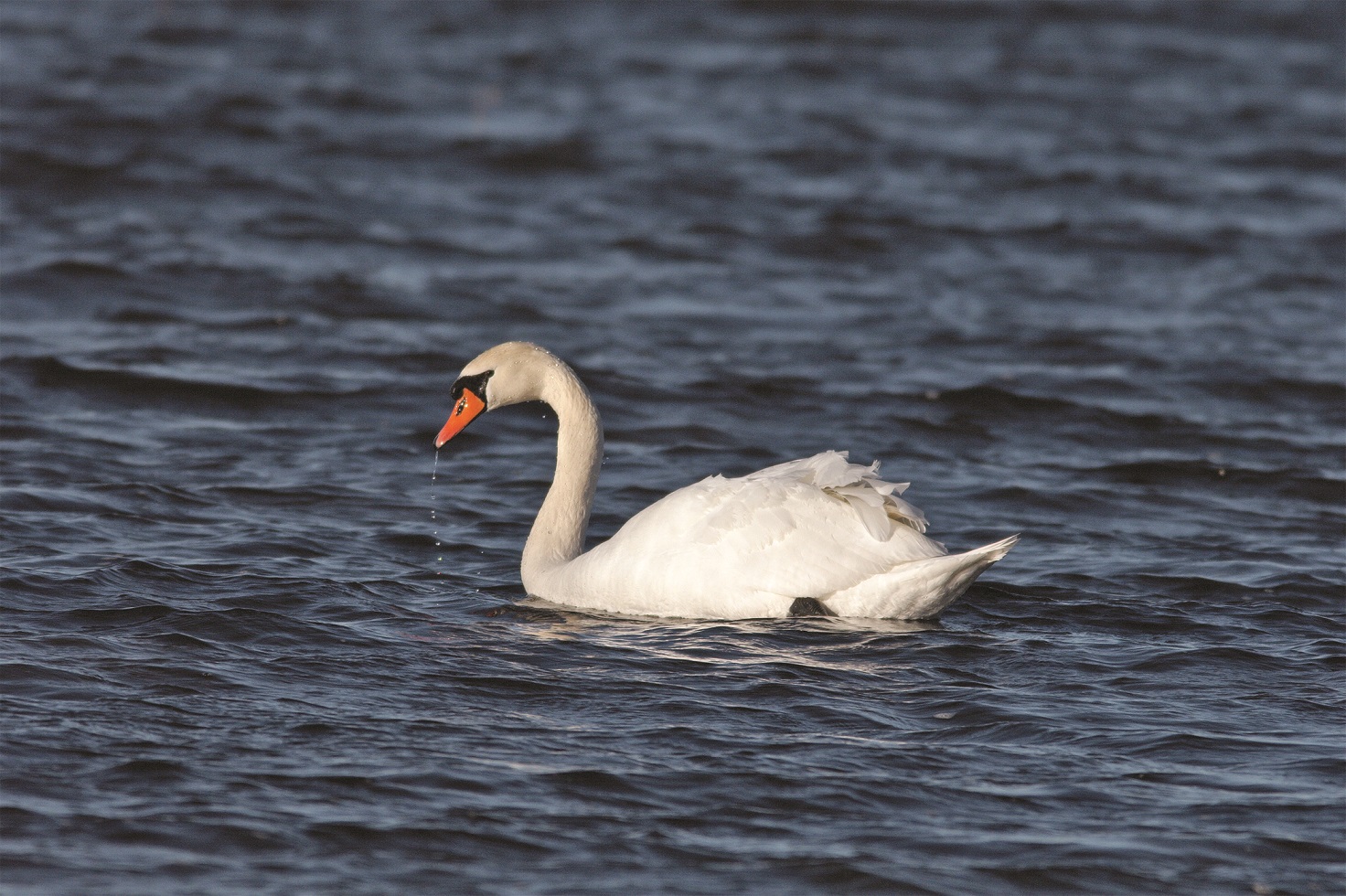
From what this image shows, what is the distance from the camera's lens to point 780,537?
27.2 ft

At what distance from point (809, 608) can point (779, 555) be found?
0.28 m

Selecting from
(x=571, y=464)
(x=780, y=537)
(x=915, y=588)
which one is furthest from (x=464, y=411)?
(x=915, y=588)

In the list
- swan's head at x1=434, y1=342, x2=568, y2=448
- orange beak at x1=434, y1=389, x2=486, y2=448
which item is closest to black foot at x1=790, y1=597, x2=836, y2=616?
swan's head at x1=434, y1=342, x2=568, y2=448

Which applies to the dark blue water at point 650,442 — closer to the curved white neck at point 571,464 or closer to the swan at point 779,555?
the swan at point 779,555

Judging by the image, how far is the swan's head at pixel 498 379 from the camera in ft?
30.1

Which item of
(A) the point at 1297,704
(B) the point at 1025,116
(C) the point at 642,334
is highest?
(B) the point at 1025,116

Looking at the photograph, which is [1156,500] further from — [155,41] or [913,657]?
[155,41]

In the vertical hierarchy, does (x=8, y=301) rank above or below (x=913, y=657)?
above

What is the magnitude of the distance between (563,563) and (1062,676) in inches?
99.1

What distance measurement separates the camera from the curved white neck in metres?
9.16

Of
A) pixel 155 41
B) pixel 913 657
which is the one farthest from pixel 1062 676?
pixel 155 41

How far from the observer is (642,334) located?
14641 millimetres

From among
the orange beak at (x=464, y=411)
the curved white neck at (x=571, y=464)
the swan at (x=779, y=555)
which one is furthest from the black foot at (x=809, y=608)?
the orange beak at (x=464, y=411)

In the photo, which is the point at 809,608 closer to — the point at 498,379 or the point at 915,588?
the point at 915,588
